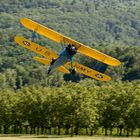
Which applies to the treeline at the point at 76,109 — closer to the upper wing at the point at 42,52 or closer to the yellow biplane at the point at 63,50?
the upper wing at the point at 42,52

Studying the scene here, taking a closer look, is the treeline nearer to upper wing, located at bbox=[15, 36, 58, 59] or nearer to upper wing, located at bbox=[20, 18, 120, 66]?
upper wing, located at bbox=[15, 36, 58, 59]

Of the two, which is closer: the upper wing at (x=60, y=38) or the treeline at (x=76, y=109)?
the upper wing at (x=60, y=38)

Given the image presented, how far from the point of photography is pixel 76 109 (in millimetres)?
94875

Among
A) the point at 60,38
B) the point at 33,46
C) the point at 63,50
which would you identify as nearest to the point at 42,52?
the point at 33,46

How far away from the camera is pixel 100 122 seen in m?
101

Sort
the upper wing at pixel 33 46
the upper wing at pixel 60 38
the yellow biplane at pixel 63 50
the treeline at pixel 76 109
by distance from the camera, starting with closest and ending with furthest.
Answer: the yellow biplane at pixel 63 50
the upper wing at pixel 60 38
the upper wing at pixel 33 46
the treeline at pixel 76 109

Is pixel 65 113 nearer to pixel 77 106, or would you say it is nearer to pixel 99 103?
pixel 77 106

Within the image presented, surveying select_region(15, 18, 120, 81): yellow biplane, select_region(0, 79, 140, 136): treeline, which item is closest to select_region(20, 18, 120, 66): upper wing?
select_region(15, 18, 120, 81): yellow biplane

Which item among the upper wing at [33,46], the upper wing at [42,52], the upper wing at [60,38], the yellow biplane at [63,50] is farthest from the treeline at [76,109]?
the upper wing at [60,38]

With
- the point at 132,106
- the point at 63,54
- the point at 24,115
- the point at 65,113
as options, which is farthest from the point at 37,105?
the point at 63,54

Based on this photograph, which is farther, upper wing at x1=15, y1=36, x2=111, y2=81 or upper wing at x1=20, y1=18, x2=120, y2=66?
upper wing at x1=15, y1=36, x2=111, y2=81

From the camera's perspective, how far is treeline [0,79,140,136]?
95.3 metres

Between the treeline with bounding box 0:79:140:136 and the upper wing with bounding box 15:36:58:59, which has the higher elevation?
the upper wing with bounding box 15:36:58:59

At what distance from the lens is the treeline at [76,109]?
95312 mm
